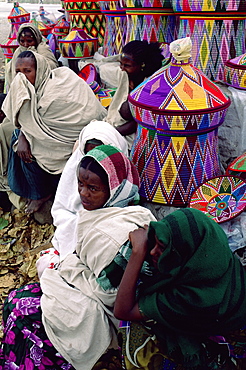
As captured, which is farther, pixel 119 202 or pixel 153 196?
pixel 153 196

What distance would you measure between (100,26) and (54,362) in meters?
5.62

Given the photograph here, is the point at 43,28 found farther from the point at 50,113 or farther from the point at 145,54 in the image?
the point at 145,54

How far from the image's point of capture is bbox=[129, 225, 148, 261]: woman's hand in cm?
177

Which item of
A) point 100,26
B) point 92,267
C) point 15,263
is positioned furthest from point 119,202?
point 100,26

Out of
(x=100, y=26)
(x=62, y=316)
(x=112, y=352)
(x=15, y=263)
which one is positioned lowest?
(x=15, y=263)

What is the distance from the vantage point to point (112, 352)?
237 centimetres

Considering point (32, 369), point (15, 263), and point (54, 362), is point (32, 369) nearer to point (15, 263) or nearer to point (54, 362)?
point (54, 362)

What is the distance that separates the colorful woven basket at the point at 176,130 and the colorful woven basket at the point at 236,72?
0.59 m

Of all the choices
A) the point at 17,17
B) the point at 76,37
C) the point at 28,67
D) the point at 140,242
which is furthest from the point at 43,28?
the point at 140,242

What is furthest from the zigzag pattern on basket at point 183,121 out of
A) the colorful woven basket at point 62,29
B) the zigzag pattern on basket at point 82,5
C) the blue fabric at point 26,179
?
the colorful woven basket at point 62,29

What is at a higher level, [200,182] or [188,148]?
[188,148]

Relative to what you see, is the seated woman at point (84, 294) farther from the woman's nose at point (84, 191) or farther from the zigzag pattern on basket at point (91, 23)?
the zigzag pattern on basket at point (91, 23)

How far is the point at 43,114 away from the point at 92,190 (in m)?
2.03

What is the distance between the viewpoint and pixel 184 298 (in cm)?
167
